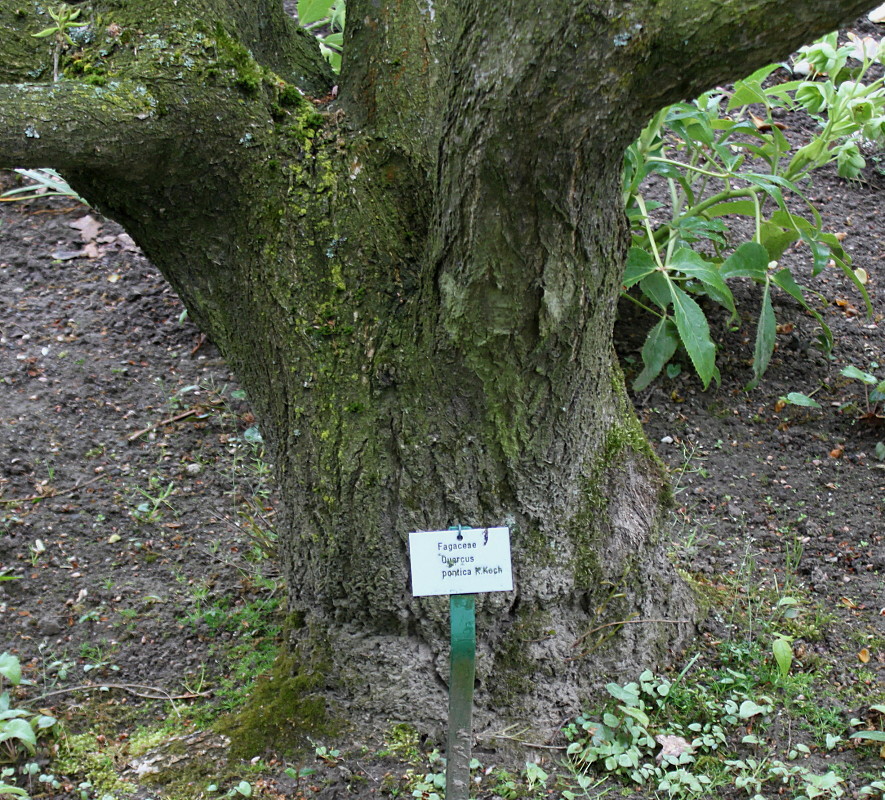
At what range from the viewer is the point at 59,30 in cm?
181

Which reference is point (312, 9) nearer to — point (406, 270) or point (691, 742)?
point (406, 270)

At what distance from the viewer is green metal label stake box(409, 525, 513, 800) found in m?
1.77

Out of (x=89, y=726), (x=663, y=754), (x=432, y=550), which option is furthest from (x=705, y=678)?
(x=89, y=726)

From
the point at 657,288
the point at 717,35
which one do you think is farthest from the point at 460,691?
the point at 657,288

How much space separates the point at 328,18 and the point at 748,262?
1699 mm

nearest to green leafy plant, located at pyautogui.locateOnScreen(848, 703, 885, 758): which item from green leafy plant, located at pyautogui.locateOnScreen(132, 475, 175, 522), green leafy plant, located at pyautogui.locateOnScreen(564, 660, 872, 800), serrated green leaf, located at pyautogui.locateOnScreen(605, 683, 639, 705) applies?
green leafy plant, located at pyautogui.locateOnScreen(564, 660, 872, 800)

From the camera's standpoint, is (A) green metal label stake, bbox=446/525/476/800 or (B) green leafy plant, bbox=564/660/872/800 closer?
(A) green metal label stake, bbox=446/525/476/800

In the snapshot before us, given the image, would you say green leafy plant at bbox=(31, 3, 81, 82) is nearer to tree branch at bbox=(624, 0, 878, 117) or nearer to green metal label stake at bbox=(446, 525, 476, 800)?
tree branch at bbox=(624, 0, 878, 117)

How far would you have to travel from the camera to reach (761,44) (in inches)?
51.2

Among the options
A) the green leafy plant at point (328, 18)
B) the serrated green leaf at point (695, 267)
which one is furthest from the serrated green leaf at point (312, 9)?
the serrated green leaf at point (695, 267)

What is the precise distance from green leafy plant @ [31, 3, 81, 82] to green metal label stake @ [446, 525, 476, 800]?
125 cm

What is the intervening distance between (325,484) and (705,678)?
1.11m

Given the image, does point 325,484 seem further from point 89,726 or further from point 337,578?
point 89,726

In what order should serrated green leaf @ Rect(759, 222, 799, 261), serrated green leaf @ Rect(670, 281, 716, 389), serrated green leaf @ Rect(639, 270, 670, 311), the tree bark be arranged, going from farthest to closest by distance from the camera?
serrated green leaf @ Rect(759, 222, 799, 261) < serrated green leaf @ Rect(639, 270, 670, 311) < serrated green leaf @ Rect(670, 281, 716, 389) < the tree bark
